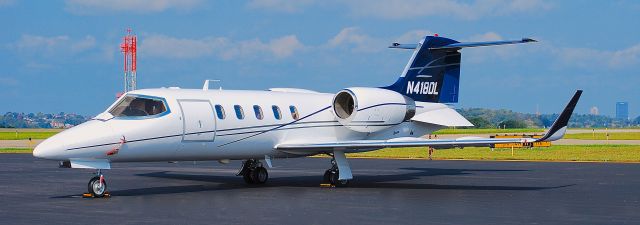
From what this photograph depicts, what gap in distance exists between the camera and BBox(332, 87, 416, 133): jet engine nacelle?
2400 centimetres

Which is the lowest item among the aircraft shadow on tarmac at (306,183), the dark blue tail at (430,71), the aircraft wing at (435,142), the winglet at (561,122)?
the aircraft shadow on tarmac at (306,183)

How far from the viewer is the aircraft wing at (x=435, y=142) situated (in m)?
19.8

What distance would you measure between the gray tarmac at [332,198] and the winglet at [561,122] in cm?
130

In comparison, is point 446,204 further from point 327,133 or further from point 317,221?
point 327,133

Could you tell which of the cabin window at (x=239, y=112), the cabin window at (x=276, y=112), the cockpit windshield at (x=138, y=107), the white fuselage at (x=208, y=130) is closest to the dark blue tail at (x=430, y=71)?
the white fuselage at (x=208, y=130)

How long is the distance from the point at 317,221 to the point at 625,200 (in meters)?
7.56

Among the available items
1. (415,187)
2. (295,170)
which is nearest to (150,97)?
(415,187)

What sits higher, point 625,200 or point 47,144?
point 47,144

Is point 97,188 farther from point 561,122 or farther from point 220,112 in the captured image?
point 561,122

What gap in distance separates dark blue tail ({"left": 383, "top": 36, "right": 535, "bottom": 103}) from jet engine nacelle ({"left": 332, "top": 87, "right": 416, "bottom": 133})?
2.50 ft

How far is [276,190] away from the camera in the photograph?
70.1ft

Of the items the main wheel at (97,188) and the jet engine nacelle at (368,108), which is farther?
the jet engine nacelle at (368,108)

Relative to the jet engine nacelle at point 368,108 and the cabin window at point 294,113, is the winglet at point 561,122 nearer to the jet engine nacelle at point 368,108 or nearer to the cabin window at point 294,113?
the jet engine nacelle at point 368,108

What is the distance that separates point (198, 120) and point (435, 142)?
562 centimetres
